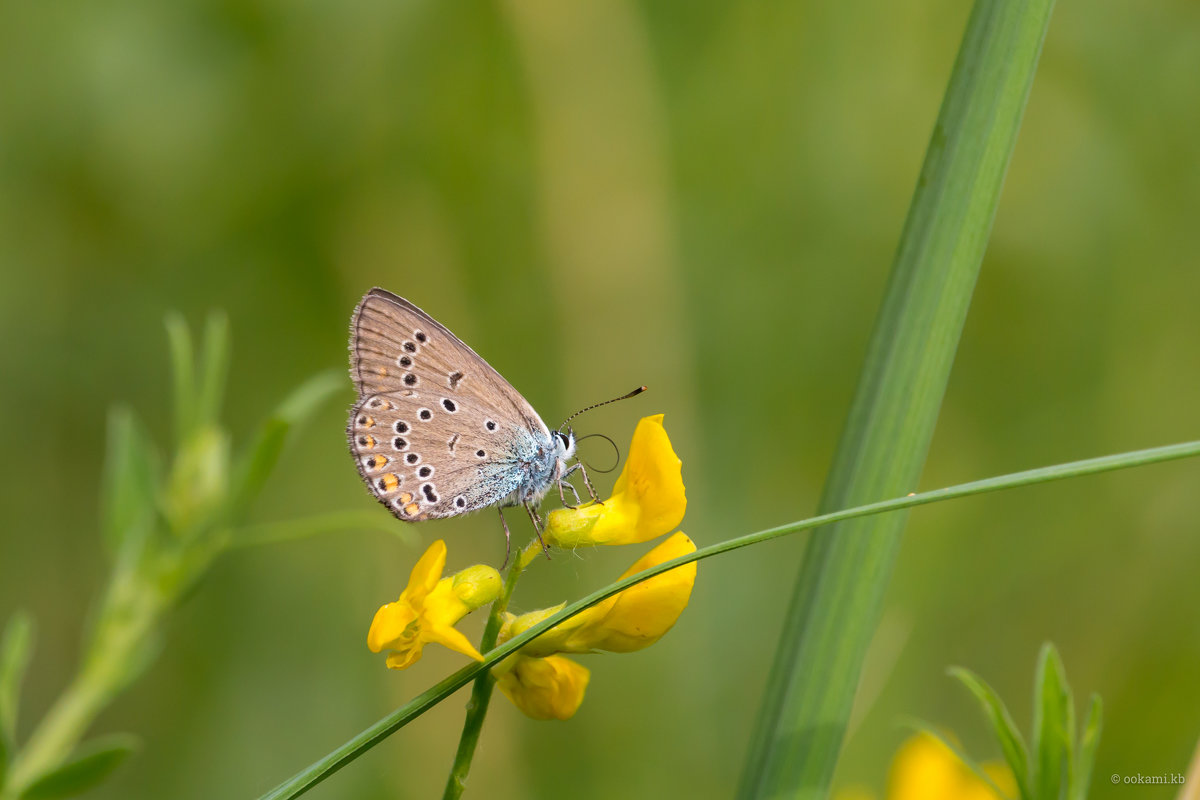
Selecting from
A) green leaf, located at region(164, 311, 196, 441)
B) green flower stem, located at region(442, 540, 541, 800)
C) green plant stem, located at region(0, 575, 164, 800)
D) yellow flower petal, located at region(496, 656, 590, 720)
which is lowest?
green plant stem, located at region(0, 575, 164, 800)

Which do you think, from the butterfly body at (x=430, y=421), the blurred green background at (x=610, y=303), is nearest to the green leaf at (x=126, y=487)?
the butterfly body at (x=430, y=421)

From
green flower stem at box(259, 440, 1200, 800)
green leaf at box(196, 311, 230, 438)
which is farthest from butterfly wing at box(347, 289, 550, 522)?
green flower stem at box(259, 440, 1200, 800)

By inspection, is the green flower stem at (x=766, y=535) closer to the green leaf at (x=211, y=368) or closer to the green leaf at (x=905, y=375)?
the green leaf at (x=905, y=375)

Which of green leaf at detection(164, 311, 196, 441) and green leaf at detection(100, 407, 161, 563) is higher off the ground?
green leaf at detection(164, 311, 196, 441)

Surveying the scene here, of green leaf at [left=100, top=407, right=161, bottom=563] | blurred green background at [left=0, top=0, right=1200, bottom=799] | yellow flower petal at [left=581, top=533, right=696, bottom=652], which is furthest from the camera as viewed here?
blurred green background at [left=0, top=0, right=1200, bottom=799]

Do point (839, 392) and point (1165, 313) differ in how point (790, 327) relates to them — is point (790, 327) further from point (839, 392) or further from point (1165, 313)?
point (1165, 313)

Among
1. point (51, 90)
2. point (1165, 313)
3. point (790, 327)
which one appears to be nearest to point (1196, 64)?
point (1165, 313)

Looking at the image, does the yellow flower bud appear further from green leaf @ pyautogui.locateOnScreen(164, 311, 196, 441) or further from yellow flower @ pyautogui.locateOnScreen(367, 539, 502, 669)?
green leaf @ pyautogui.locateOnScreen(164, 311, 196, 441)
